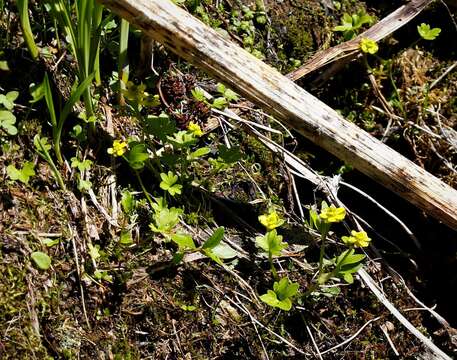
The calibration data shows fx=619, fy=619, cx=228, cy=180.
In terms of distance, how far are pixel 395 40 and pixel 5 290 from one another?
2.49 meters

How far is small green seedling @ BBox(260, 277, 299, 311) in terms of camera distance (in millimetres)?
2426

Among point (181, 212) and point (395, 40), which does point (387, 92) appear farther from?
point (181, 212)

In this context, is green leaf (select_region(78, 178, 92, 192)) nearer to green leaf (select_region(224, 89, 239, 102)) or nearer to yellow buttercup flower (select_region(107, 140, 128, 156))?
yellow buttercup flower (select_region(107, 140, 128, 156))

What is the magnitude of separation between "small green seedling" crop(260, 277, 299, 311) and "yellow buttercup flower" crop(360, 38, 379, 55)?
4.52 feet

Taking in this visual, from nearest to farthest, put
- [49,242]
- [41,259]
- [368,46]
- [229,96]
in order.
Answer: [41,259] → [49,242] → [229,96] → [368,46]

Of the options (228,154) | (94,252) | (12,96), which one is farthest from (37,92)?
(228,154)

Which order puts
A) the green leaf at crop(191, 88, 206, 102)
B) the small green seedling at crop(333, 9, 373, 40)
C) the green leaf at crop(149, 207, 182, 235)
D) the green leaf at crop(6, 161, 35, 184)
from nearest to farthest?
the green leaf at crop(6, 161, 35, 184) → the green leaf at crop(149, 207, 182, 235) → the green leaf at crop(191, 88, 206, 102) → the small green seedling at crop(333, 9, 373, 40)

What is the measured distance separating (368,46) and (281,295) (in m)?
1.45

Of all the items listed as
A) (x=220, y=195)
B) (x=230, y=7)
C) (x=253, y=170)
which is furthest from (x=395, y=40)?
(x=220, y=195)

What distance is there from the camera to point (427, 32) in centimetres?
338

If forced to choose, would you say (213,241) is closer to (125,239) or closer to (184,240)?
(184,240)

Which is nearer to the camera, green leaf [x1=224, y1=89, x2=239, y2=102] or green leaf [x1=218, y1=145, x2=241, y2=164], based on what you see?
green leaf [x1=218, y1=145, x2=241, y2=164]

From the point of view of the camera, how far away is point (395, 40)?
353 cm

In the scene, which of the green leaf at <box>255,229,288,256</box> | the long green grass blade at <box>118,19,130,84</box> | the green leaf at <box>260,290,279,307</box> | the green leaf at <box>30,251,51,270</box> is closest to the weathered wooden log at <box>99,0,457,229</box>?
the long green grass blade at <box>118,19,130,84</box>
